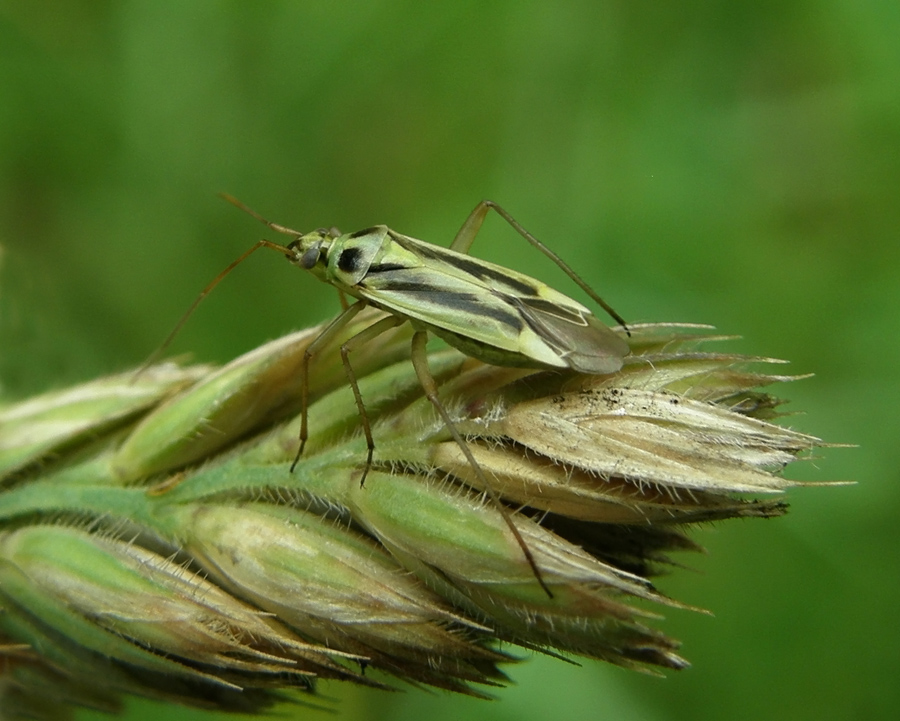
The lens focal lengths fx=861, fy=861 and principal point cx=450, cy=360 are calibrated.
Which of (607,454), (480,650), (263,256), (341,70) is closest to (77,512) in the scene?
(480,650)

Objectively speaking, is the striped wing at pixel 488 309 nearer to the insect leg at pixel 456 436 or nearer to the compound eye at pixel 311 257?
the insect leg at pixel 456 436

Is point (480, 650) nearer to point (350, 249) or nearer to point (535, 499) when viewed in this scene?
point (535, 499)

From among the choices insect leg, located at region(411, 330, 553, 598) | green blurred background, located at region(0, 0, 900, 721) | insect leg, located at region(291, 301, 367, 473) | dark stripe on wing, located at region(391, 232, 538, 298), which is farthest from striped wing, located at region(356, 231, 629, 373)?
green blurred background, located at region(0, 0, 900, 721)

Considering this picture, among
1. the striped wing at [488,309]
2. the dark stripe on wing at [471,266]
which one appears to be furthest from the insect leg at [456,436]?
the dark stripe on wing at [471,266]

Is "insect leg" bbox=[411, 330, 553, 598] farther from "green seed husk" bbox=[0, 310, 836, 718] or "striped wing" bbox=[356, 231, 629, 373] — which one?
"striped wing" bbox=[356, 231, 629, 373]

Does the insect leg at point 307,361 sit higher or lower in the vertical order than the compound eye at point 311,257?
lower

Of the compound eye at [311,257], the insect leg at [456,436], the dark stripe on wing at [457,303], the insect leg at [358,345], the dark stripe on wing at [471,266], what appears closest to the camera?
the insect leg at [456,436]

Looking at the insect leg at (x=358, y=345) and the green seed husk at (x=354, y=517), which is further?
the insect leg at (x=358, y=345)
